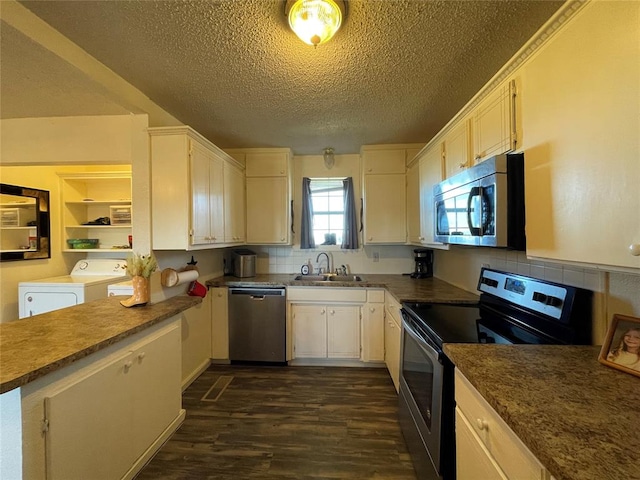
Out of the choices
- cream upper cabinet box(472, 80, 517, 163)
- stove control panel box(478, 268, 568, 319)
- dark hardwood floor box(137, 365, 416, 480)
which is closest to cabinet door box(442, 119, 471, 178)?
cream upper cabinet box(472, 80, 517, 163)

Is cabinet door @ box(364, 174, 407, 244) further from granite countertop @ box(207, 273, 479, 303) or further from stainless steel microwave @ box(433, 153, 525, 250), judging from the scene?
stainless steel microwave @ box(433, 153, 525, 250)

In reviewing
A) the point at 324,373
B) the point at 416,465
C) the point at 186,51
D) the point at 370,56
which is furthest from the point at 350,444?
the point at 186,51

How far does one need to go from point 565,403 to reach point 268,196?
9.90 ft

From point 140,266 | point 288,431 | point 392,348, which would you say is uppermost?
point 140,266

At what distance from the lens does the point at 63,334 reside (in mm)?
1269

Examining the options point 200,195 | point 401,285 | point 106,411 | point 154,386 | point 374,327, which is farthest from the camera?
point 374,327

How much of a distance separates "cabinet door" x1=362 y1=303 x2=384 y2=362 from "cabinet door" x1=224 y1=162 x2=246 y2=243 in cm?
168

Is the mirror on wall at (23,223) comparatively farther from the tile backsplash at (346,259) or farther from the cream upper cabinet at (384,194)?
the cream upper cabinet at (384,194)

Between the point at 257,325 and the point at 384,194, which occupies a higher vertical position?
the point at 384,194

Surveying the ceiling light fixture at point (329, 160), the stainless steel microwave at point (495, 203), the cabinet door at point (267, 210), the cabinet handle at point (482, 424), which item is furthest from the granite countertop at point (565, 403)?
the ceiling light fixture at point (329, 160)

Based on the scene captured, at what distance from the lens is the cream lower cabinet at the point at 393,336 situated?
2207mm

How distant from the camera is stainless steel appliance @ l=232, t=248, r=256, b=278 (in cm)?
312

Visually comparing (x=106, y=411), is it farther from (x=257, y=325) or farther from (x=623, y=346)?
(x=623, y=346)

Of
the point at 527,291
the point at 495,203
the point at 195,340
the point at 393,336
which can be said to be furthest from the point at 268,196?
the point at 527,291
